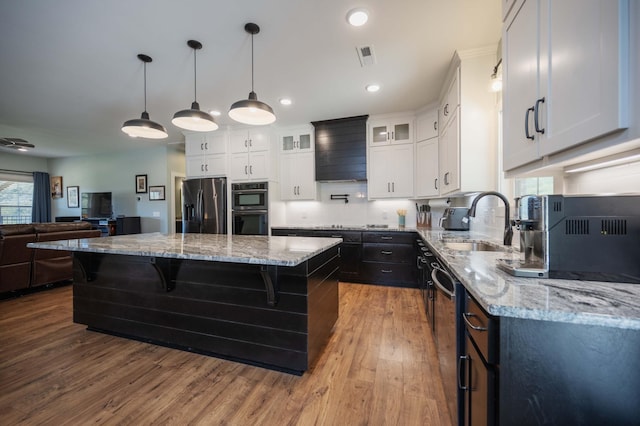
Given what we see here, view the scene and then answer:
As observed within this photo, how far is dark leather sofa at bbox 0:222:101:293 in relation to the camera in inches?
125

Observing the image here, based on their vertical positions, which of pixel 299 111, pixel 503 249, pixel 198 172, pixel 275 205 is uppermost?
pixel 299 111

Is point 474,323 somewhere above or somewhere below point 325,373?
above

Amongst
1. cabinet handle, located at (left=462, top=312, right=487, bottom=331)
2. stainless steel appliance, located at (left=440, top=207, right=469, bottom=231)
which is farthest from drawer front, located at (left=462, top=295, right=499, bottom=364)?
stainless steel appliance, located at (left=440, top=207, right=469, bottom=231)

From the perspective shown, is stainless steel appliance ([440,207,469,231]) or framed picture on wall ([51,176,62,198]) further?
framed picture on wall ([51,176,62,198])

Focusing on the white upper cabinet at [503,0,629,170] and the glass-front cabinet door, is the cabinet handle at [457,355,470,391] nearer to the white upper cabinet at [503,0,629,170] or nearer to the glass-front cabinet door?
the white upper cabinet at [503,0,629,170]

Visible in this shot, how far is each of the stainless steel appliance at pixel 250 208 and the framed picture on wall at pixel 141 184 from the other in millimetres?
2964

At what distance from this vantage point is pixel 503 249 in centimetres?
175

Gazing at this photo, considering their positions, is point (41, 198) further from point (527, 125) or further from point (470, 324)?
point (527, 125)

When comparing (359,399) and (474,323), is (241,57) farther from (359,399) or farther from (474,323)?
(359,399)

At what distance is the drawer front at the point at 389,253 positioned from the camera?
11.9ft

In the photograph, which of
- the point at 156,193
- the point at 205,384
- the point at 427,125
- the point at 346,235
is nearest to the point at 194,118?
the point at 205,384

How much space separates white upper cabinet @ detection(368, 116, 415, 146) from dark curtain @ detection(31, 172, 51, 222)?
8715 mm

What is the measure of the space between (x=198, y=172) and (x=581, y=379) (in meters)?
5.05

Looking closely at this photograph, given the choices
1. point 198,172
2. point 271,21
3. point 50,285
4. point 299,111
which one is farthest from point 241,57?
point 50,285
